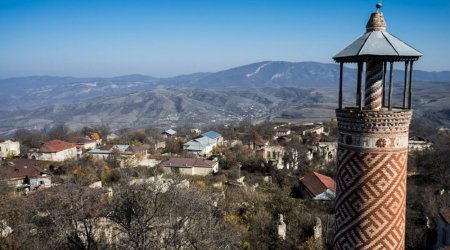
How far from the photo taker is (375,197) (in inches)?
331

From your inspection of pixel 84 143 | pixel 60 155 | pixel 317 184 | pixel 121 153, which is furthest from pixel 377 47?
pixel 84 143

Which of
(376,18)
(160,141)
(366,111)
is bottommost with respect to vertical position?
(160,141)

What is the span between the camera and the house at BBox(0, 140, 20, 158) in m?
57.0

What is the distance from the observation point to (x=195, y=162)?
47.1m

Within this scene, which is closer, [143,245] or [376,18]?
[376,18]

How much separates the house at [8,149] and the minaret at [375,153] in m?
57.7

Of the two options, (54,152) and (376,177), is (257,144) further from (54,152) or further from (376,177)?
(376,177)

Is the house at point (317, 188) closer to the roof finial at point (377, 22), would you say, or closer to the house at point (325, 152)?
the house at point (325, 152)

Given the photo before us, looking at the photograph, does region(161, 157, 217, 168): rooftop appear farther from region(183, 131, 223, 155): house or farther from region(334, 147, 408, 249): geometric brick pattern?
region(334, 147, 408, 249): geometric brick pattern

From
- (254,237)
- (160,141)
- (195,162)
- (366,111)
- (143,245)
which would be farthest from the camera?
(160,141)

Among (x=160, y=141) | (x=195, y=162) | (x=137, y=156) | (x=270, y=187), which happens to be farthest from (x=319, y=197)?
(x=160, y=141)

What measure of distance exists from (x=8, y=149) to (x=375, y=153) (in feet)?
202

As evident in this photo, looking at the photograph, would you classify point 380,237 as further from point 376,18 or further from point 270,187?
point 270,187

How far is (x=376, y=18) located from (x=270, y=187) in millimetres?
33095
